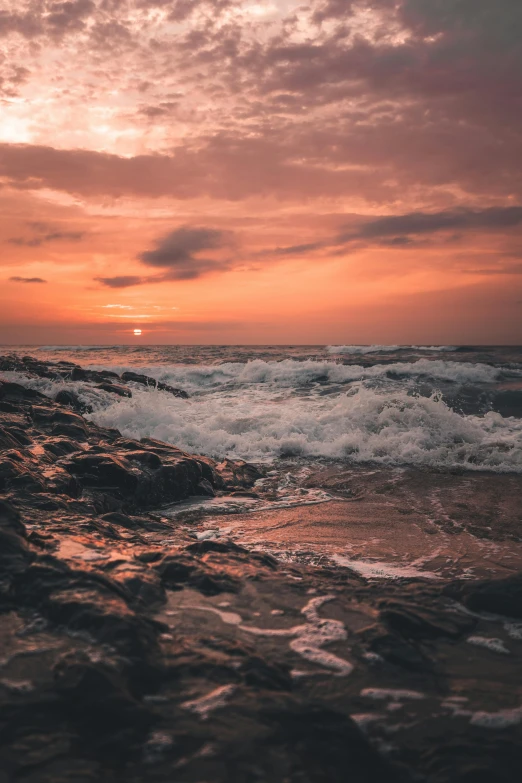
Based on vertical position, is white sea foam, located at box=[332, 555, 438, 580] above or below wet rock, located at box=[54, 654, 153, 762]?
below

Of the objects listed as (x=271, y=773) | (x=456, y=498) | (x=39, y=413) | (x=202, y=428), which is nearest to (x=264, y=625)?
(x=271, y=773)

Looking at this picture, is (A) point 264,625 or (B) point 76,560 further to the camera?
(B) point 76,560

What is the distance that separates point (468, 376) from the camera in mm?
27750

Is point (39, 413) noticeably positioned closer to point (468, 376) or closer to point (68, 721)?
point (68, 721)

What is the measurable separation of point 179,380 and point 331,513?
23.0 meters

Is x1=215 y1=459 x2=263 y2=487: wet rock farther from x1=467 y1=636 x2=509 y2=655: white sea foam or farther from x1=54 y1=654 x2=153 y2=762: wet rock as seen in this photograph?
x1=54 y1=654 x2=153 y2=762: wet rock

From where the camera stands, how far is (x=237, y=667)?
9.60ft

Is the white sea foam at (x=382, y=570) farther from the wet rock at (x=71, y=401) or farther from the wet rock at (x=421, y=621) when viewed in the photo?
the wet rock at (x=71, y=401)

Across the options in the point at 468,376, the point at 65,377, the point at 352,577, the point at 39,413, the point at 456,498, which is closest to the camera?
the point at 352,577

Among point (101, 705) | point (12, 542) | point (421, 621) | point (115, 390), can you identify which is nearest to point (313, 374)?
point (115, 390)

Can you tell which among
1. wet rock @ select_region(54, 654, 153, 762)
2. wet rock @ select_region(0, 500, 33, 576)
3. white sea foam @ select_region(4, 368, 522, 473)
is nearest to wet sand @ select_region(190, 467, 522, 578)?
white sea foam @ select_region(4, 368, 522, 473)

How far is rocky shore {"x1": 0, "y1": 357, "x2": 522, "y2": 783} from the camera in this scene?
92.9 inches

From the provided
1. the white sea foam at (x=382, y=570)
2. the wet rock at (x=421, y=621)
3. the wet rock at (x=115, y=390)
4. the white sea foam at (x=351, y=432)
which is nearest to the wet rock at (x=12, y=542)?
the wet rock at (x=421, y=621)

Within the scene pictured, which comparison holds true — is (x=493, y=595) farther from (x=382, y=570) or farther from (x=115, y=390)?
(x=115, y=390)
